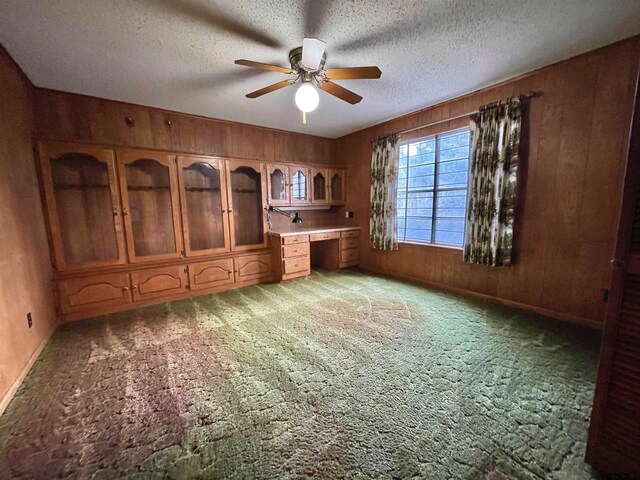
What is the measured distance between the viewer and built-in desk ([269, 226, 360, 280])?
12.8 ft

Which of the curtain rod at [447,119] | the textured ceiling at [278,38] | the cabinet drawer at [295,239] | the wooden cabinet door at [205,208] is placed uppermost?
the textured ceiling at [278,38]

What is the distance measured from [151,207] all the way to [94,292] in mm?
1127

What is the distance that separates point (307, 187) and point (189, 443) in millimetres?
3699

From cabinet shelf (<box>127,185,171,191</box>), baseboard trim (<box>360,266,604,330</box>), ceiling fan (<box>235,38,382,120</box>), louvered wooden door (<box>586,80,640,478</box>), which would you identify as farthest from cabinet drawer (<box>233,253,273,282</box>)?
louvered wooden door (<box>586,80,640,478</box>)

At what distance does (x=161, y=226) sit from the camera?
3264mm

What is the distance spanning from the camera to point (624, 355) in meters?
1.03

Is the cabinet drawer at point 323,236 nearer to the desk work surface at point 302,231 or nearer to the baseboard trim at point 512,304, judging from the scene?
the desk work surface at point 302,231

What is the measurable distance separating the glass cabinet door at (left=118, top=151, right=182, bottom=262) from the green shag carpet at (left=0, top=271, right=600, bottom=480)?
0.90 metres

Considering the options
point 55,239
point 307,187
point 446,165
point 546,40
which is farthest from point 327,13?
point 55,239

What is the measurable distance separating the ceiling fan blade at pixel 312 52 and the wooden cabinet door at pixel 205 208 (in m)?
2.03

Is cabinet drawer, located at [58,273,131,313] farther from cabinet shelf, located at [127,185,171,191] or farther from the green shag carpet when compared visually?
cabinet shelf, located at [127,185,171,191]

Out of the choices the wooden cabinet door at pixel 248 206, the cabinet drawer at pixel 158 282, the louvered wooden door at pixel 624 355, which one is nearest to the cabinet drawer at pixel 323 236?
the wooden cabinet door at pixel 248 206

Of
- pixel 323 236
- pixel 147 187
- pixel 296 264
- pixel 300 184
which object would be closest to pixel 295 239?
pixel 296 264

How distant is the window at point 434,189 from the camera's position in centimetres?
332
